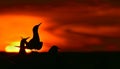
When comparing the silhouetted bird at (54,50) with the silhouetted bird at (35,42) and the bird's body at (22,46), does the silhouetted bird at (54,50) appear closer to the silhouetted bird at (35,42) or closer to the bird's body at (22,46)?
the silhouetted bird at (35,42)

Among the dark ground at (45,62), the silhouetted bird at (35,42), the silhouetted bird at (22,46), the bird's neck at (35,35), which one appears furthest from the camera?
the silhouetted bird at (22,46)

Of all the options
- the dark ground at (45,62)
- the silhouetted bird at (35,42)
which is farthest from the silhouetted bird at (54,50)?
the silhouetted bird at (35,42)

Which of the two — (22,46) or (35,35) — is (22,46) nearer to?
(22,46)

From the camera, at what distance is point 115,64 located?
20500 millimetres

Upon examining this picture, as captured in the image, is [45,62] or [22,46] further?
[22,46]

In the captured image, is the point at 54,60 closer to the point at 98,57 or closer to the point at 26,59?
the point at 26,59

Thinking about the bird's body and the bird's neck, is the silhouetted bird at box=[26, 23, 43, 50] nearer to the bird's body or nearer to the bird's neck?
the bird's neck

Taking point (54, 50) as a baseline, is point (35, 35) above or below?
above

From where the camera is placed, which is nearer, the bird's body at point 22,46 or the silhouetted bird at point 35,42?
the silhouetted bird at point 35,42

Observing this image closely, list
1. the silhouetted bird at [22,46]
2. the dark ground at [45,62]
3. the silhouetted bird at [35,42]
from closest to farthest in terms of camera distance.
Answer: the dark ground at [45,62] < the silhouetted bird at [35,42] < the silhouetted bird at [22,46]

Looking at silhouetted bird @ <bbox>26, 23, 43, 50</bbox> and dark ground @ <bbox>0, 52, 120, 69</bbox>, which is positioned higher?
silhouetted bird @ <bbox>26, 23, 43, 50</bbox>

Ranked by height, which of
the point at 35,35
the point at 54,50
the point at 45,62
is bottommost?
the point at 45,62

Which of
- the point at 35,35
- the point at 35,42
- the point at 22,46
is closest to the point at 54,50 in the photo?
the point at 35,42

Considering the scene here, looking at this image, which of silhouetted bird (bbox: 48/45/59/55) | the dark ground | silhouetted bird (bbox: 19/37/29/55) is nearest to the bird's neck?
silhouetted bird (bbox: 19/37/29/55)
